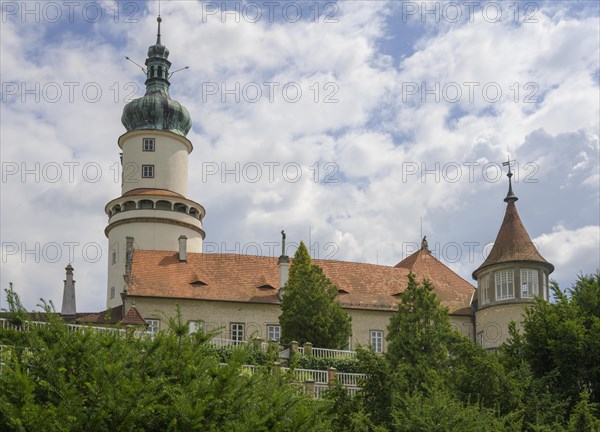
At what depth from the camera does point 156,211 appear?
64.5 m

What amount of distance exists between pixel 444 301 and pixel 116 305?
63.4 feet

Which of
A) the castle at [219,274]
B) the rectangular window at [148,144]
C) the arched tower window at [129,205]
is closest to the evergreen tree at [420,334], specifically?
the castle at [219,274]

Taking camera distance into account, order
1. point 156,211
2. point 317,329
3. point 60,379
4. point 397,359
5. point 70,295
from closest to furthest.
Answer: point 60,379 < point 397,359 < point 317,329 < point 70,295 < point 156,211

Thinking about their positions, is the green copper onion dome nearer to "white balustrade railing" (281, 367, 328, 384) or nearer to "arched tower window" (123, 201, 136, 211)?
"arched tower window" (123, 201, 136, 211)

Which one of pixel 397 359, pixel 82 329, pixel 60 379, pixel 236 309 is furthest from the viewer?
pixel 236 309

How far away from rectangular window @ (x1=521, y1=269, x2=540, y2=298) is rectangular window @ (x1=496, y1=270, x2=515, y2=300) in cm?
54

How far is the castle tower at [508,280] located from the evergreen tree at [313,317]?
11.0 meters

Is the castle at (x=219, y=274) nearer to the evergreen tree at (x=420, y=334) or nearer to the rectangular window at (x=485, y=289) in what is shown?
the rectangular window at (x=485, y=289)

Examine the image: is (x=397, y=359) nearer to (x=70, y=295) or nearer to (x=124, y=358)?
(x=124, y=358)

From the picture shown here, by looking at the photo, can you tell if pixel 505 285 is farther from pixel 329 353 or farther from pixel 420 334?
pixel 420 334

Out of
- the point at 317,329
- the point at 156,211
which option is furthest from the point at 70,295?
the point at 317,329

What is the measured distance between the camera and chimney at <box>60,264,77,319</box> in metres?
58.8

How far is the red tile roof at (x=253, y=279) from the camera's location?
181ft

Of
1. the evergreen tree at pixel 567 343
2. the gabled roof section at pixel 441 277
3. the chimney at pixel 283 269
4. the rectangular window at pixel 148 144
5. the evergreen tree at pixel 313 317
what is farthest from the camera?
the rectangular window at pixel 148 144
